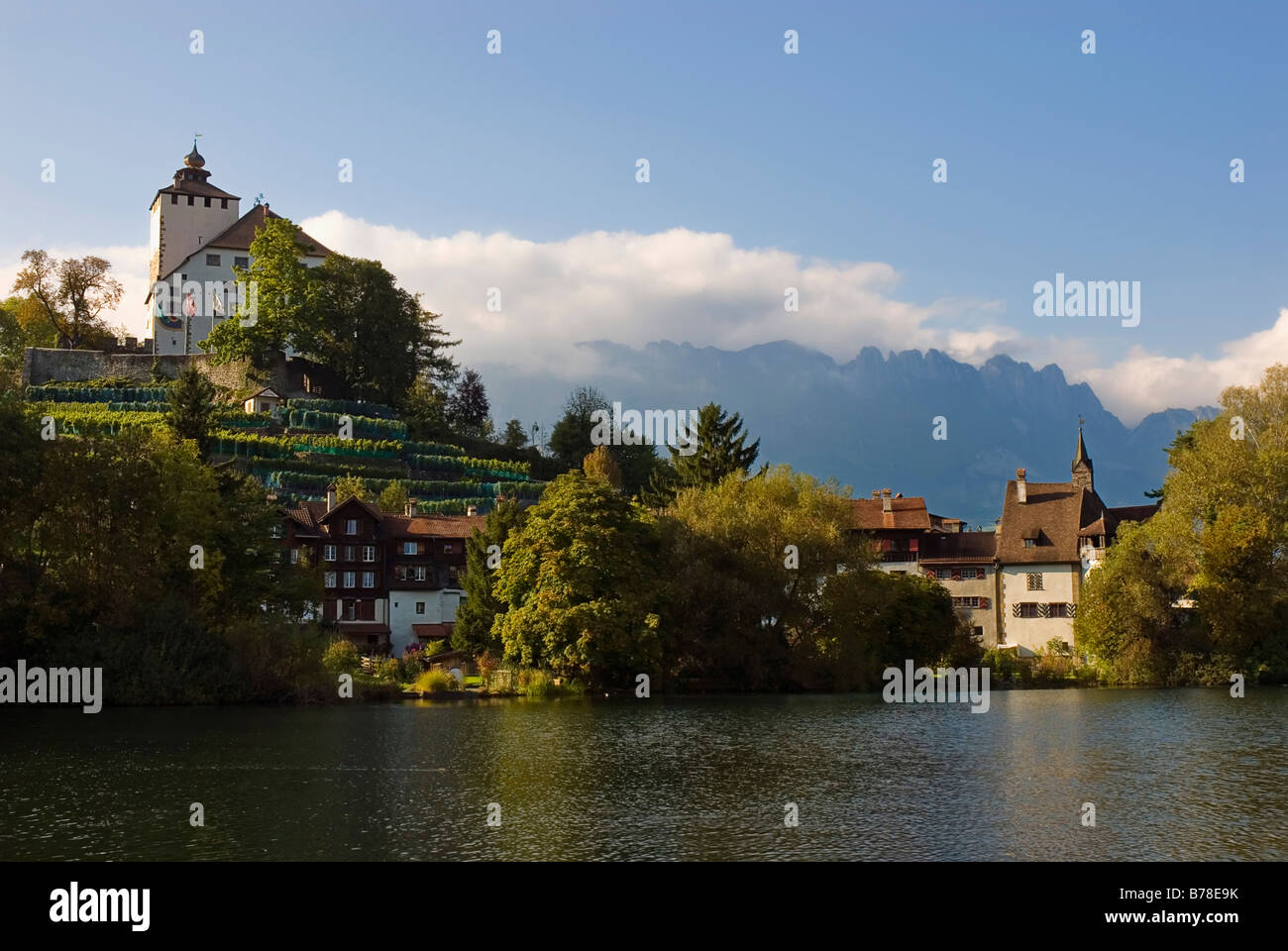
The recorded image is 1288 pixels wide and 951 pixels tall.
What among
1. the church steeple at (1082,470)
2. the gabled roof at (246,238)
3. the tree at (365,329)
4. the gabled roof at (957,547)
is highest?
the gabled roof at (246,238)

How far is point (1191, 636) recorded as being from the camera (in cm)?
7062

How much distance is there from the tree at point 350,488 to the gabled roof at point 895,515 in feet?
114

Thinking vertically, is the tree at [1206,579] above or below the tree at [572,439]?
below

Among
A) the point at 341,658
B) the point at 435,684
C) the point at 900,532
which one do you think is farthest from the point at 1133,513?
the point at 341,658

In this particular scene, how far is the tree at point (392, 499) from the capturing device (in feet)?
319

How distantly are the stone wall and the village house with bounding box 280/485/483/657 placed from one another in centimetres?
3678

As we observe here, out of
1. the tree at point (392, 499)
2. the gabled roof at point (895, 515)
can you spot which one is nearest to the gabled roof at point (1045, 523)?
the gabled roof at point (895, 515)

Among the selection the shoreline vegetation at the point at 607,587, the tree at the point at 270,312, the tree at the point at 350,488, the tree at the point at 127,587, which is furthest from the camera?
the tree at the point at 270,312

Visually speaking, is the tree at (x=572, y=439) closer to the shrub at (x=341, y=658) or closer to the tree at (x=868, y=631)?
the tree at (x=868, y=631)

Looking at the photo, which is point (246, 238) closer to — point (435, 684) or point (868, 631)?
point (435, 684)

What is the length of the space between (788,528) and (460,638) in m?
18.5
